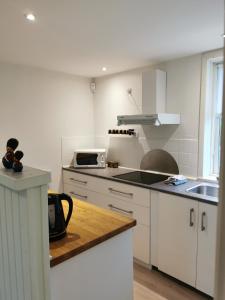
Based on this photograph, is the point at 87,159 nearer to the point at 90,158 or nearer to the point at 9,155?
the point at 90,158

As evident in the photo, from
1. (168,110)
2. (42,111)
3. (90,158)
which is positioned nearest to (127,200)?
(90,158)

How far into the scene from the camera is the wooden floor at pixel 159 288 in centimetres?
203

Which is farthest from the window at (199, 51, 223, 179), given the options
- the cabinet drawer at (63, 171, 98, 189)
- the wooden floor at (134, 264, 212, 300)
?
the cabinet drawer at (63, 171, 98, 189)

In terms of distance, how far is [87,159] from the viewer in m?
3.31

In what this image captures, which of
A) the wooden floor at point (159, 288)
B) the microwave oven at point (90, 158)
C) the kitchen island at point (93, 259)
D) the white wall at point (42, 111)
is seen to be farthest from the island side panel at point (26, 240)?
the microwave oven at point (90, 158)

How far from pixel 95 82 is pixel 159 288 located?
2.78 meters

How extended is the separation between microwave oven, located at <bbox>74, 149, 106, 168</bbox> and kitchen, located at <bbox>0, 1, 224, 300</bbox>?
0.18 meters

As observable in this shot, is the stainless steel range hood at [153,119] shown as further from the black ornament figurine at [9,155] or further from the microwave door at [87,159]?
the black ornament figurine at [9,155]

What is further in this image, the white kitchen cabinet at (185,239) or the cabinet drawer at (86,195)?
the cabinet drawer at (86,195)

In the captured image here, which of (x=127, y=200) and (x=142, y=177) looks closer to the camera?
(x=127, y=200)

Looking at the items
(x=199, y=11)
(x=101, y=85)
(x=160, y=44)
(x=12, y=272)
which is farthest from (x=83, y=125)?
(x=12, y=272)

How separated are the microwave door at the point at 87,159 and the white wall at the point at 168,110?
0.30m

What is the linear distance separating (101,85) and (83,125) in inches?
25.5

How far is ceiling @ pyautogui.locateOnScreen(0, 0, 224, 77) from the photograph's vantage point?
→ 1436 millimetres
